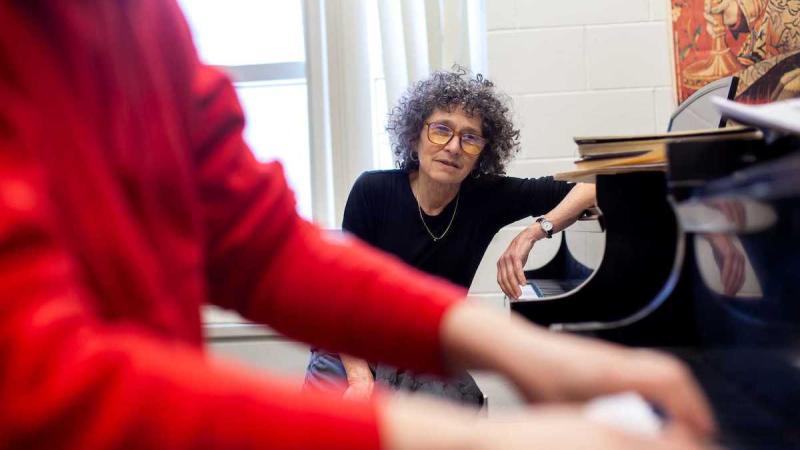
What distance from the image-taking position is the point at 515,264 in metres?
1.79

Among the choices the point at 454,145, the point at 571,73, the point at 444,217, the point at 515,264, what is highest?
the point at 571,73

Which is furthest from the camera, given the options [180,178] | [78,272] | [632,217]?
[632,217]

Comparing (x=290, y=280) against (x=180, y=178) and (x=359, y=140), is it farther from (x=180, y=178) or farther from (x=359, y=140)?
(x=359, y=140)

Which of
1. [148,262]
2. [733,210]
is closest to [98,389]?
[148,262]

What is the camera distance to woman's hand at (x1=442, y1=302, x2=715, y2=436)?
47 centimetres

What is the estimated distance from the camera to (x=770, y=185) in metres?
0.62

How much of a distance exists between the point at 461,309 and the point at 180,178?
23 centimetres

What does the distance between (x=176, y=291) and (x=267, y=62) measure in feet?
7.51

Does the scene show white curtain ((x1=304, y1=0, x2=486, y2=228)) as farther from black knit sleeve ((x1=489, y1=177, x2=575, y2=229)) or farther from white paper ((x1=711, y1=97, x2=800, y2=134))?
white paper ((x1=711, y1=97, x2=800, y2=134))

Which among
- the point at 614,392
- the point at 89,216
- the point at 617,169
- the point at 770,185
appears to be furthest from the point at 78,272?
the point at 617,169

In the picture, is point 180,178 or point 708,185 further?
point 708,185

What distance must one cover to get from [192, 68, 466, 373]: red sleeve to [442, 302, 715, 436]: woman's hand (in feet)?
0.09

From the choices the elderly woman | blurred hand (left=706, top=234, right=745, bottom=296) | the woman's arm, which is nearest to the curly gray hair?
the elderly woman

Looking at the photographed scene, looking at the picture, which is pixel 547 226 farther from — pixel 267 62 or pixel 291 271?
A: pixel 291 271
